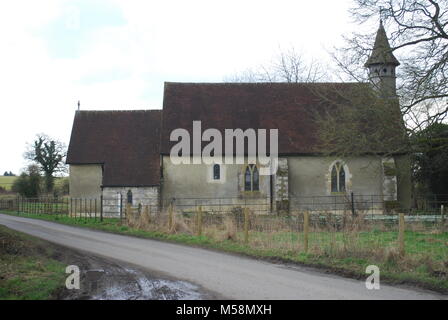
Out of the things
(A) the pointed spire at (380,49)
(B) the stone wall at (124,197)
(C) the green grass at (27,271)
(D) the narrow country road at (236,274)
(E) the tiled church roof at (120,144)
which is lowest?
(D) the narrow country road at (236,274)

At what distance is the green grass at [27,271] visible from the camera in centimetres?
877

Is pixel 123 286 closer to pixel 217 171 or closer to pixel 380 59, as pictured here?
pixel 380 59

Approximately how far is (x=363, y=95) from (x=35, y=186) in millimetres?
37133

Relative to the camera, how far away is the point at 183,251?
14656mm

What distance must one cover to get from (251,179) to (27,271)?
19539mm

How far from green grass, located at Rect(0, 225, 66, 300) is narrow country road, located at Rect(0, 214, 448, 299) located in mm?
1833

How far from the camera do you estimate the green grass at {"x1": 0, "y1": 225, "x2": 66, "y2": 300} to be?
877cm

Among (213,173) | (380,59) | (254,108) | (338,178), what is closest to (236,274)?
(380,59)

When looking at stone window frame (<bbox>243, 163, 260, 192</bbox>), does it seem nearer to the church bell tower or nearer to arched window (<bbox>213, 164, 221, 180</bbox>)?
arched window (<bbox>213, 164, 221, 180</bbox>)

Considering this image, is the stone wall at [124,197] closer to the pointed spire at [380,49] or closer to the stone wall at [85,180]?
the stone wall at [85,180]

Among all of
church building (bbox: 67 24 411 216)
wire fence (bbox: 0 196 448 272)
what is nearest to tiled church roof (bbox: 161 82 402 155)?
church building (bbox: 67 24 411 216)

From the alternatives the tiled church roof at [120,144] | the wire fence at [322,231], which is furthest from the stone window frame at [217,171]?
Answer: the tiled church roof at [120,144]

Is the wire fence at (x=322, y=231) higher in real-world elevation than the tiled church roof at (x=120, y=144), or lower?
lower

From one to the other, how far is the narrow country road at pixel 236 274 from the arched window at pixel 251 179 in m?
13.1
